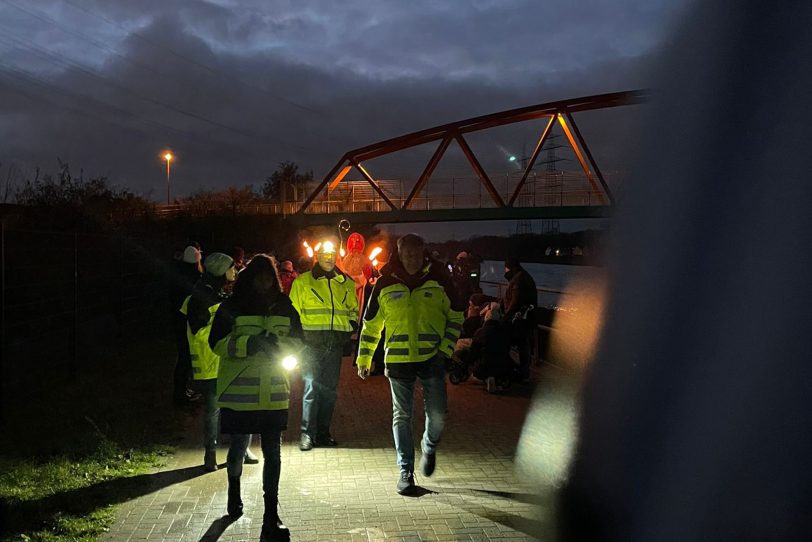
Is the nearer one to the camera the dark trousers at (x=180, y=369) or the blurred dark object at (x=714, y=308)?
the blurred dark object at (x=714, y=308)

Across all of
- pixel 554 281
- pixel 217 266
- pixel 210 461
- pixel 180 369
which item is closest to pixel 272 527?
pixel 210 461

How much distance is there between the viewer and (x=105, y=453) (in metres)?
6.08

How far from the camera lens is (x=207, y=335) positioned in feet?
19.0

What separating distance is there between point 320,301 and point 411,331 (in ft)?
4.63

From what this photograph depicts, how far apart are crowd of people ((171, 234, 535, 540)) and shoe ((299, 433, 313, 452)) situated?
0.04 feet

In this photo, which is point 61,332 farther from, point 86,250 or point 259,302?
point 259,302

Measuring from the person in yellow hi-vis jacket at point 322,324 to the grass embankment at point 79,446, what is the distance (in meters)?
1.42

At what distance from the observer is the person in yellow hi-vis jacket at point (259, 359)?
446 centimetres

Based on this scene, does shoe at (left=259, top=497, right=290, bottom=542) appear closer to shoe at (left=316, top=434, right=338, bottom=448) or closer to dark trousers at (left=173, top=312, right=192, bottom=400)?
shoe at (left=316, top=434, right=338, bottom=448)

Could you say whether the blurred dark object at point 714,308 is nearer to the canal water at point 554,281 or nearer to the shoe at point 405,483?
the canal water at point 554,281

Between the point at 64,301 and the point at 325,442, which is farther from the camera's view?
the point at 64,301

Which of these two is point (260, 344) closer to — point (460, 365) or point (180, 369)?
point (180, 369)

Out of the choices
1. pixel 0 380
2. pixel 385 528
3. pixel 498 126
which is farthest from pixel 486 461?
pixel 498 126

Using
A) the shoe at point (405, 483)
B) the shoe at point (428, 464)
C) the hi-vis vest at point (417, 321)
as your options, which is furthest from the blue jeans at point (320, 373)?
the shoe at point (405, 483)
